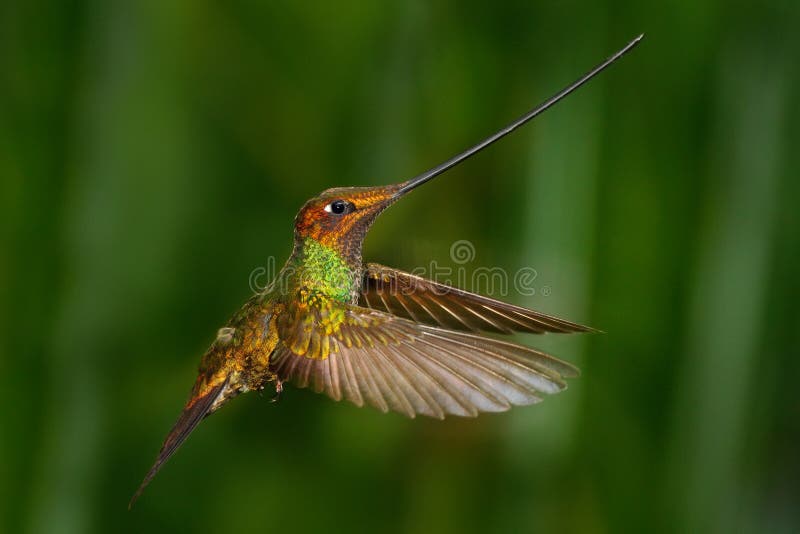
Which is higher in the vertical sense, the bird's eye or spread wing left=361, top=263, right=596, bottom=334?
the bird's eye

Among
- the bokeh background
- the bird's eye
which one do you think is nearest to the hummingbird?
the bird's eye

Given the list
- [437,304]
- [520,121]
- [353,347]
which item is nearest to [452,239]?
[437,304]

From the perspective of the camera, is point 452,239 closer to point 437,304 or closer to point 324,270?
point 437,304

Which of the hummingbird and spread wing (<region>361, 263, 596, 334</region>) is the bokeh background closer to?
spread wing (<region>361, 263, 596, 334</region>)

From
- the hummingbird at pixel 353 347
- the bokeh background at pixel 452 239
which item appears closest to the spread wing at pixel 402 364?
the hummingbird at pixel 353 347

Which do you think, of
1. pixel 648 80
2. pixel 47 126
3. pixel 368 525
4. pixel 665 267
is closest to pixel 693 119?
pixel 648 80

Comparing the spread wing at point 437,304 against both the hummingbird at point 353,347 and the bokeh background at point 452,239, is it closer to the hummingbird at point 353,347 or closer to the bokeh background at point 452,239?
the hummingbird at point 353,347
